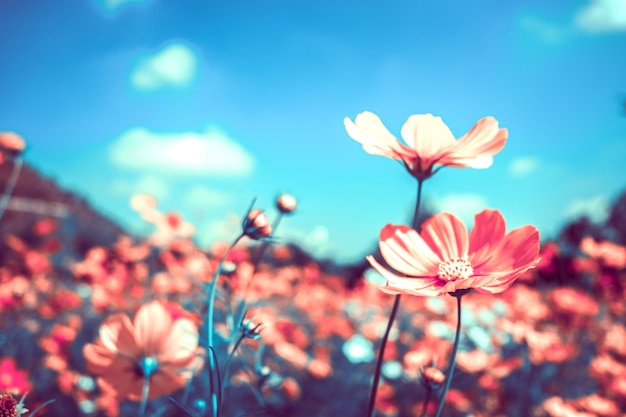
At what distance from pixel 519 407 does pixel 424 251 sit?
169 cm

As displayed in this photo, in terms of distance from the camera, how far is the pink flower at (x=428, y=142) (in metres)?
0.43

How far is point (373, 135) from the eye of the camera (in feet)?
1.44

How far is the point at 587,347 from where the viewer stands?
2855 millimetres

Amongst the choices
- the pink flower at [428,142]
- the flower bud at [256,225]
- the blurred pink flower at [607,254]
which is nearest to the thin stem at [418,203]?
the pink flower at [428,142]

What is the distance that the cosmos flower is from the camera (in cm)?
57

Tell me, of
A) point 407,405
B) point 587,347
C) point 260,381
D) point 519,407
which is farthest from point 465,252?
point 587,347

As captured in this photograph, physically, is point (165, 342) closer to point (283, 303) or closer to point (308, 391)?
point (308, 391)

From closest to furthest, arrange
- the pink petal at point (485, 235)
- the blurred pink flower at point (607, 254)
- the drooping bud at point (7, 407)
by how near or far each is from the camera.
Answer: the drooping bud at point (7, 407), the pink petal at point (485, 235), the blurred pink flower at point (607, 254)

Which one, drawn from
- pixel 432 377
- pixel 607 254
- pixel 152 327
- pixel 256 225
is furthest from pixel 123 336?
pixel 607 254

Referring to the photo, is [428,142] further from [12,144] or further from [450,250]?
[12,144]

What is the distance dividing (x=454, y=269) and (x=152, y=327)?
35cm

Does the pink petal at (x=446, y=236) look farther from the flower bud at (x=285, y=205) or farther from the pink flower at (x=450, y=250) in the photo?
the flower bud at (x=285, y=205)

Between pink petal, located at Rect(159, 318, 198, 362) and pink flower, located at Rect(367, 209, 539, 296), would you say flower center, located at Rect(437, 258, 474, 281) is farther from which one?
pink petal, located at Rect(159, 318, 198, 362)

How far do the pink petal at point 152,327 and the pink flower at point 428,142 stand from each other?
1.07 feet
